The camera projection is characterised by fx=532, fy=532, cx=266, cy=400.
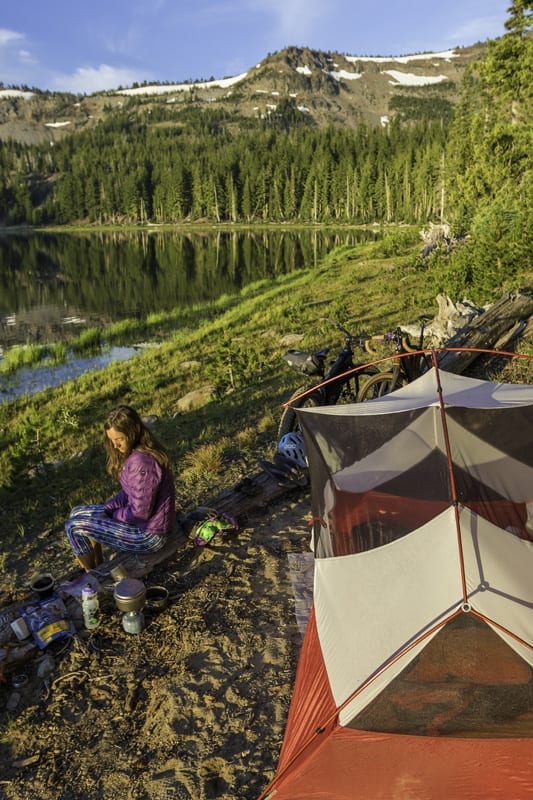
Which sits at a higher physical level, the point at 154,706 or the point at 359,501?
the point at 359,501

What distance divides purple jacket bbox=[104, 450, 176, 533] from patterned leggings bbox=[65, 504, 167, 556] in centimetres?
7

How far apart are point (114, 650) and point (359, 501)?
233 centimetres

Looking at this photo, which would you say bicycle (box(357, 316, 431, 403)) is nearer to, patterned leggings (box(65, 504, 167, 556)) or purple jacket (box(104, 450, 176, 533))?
purple jacket (box(104, 450, 176, 533))

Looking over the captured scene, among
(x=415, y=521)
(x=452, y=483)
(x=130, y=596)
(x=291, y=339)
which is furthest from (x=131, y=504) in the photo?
(x=291, y=339)

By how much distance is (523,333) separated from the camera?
35.4 feet

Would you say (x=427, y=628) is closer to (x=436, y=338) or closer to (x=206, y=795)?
(x=206, y=795)

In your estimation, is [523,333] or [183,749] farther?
[523,333]

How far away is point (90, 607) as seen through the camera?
14.6ft

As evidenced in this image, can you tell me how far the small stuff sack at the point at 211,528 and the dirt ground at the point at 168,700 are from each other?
0.37 metres

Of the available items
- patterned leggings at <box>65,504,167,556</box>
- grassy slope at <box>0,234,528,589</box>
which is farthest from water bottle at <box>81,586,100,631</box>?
grassy slope at <box>0,234,528,589</box>

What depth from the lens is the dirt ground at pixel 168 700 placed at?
3.28 meters

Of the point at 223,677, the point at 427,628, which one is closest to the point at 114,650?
the point at 223,677

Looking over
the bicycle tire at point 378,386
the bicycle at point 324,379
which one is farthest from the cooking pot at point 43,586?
the bicycle tire at point 378,386

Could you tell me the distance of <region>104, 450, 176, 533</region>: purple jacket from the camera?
15.7 feet
